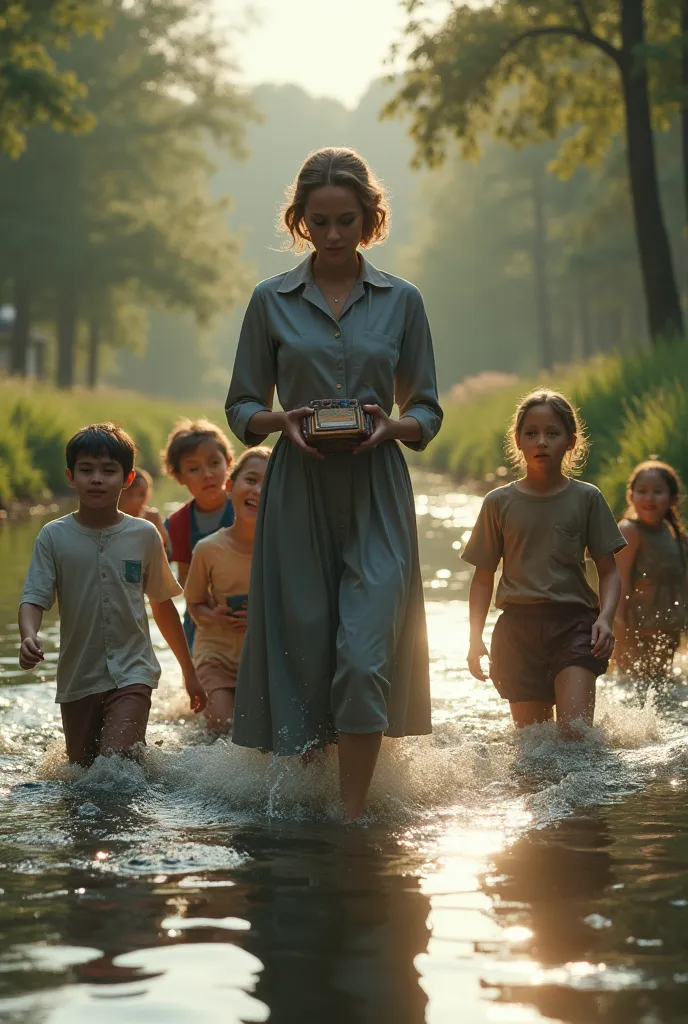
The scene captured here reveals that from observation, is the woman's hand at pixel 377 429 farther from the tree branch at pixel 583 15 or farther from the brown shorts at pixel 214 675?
the tree branch at pixel 583 15

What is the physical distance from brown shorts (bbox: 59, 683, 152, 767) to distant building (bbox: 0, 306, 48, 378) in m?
59.4

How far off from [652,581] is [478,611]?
2.12 metres

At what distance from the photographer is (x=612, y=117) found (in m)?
22.8

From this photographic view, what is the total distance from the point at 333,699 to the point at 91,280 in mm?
37336

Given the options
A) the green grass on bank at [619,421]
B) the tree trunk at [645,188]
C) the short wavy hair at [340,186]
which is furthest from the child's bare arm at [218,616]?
the tree trunk at [645,188]

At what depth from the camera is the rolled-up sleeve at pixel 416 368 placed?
5.36m

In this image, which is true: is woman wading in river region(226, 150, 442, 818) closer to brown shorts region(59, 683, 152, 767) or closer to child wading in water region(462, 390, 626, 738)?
brown shorts region(59, 683, 152, 767)

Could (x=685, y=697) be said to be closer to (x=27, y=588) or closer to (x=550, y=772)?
(x=550, y=772)

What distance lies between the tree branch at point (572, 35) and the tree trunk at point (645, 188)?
0.46 feet

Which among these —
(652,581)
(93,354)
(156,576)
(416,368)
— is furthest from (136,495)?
(93,354)

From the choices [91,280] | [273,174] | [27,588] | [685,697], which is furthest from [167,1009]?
[273,174]

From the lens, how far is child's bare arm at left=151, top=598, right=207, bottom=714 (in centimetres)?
640

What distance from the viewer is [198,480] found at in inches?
309

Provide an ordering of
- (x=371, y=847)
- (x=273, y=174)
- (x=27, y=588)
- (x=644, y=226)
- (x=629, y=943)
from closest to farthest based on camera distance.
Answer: (x=629, y=943), (x=371, y=847), (x=27, y=588), (x=644, y=226), (x=273, y=174)
